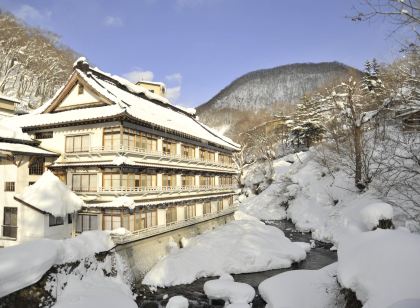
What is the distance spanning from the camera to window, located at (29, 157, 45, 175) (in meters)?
26.0

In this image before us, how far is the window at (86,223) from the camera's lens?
25031mm

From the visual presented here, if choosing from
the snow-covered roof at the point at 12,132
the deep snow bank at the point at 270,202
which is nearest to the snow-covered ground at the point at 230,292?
the snow-covered roof at the point at 12,132

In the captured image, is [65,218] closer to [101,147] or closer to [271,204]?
[101,147]

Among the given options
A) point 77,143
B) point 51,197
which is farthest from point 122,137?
point 51,197

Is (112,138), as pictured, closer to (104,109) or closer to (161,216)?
(104,109)

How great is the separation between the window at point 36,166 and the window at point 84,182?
2991 millimetres

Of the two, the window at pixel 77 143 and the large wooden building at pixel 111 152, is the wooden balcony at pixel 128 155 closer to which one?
the large wooden building at pixel 111 152

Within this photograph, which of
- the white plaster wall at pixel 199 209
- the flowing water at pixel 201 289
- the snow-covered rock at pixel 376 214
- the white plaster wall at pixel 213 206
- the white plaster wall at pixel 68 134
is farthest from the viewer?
the white plaster wall at pixel 213 206

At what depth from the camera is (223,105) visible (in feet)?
656

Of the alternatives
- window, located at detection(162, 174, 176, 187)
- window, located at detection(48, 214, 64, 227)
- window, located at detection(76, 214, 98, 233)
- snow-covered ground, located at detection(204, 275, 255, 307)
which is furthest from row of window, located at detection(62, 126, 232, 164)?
snow-covered ground, located at detection(204, 275, 255, 307)

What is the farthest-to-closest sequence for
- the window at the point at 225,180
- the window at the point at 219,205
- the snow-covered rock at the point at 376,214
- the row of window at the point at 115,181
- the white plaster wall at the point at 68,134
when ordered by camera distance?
the window at the point at 225,180 → the window at the point at 219,205 → the white plaster wall at the point at 68,134 → the row of window at the point at 115,181 → the snow-covered rock at the point at 376,214

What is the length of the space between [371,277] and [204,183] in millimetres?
30390

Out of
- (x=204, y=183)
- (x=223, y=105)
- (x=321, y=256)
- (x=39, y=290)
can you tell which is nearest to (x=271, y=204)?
(x=204, y=183)

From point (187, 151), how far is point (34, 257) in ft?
67.4
